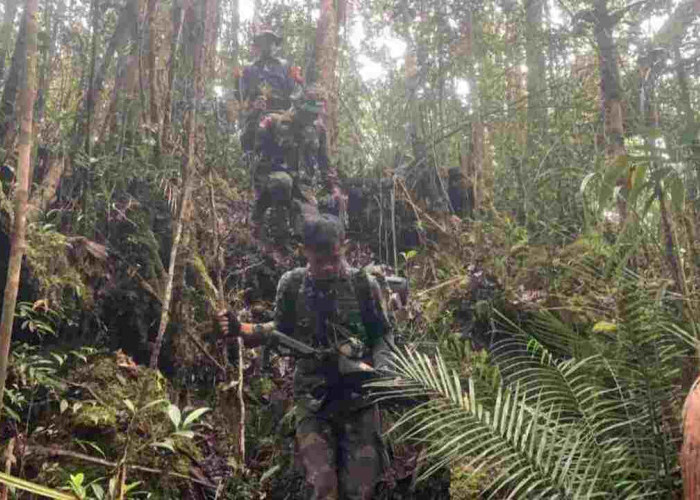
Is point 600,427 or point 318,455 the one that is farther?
point 318,455

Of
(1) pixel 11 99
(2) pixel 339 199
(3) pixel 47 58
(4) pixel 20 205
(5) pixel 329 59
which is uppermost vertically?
(5) pixel 329 59

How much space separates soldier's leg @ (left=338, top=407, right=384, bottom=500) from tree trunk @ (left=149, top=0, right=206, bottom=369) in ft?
3.58

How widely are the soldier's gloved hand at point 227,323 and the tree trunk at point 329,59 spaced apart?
6074 mm

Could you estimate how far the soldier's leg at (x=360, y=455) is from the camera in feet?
11.5

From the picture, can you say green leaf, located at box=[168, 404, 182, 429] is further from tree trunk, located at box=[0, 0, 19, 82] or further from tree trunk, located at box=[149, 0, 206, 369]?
tree trunk, located at box=[0, 0, 19, 82]

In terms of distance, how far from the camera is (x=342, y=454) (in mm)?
3625

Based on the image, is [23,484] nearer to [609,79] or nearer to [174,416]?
[174,416]

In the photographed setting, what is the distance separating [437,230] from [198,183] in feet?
11.9

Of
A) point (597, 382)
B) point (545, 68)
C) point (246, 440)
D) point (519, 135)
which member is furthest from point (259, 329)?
point (545, 68)

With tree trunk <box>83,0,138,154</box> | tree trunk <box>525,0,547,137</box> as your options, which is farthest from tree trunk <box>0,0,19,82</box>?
tree trunk <box>525,0,547,137</box>

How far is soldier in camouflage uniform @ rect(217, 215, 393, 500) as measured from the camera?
3.52m

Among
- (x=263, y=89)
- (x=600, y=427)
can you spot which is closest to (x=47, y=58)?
(x=263, y=89)

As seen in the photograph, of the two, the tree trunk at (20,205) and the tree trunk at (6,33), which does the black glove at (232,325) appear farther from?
the tree trunk at (6,33)

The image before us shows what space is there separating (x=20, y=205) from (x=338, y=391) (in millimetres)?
1858
